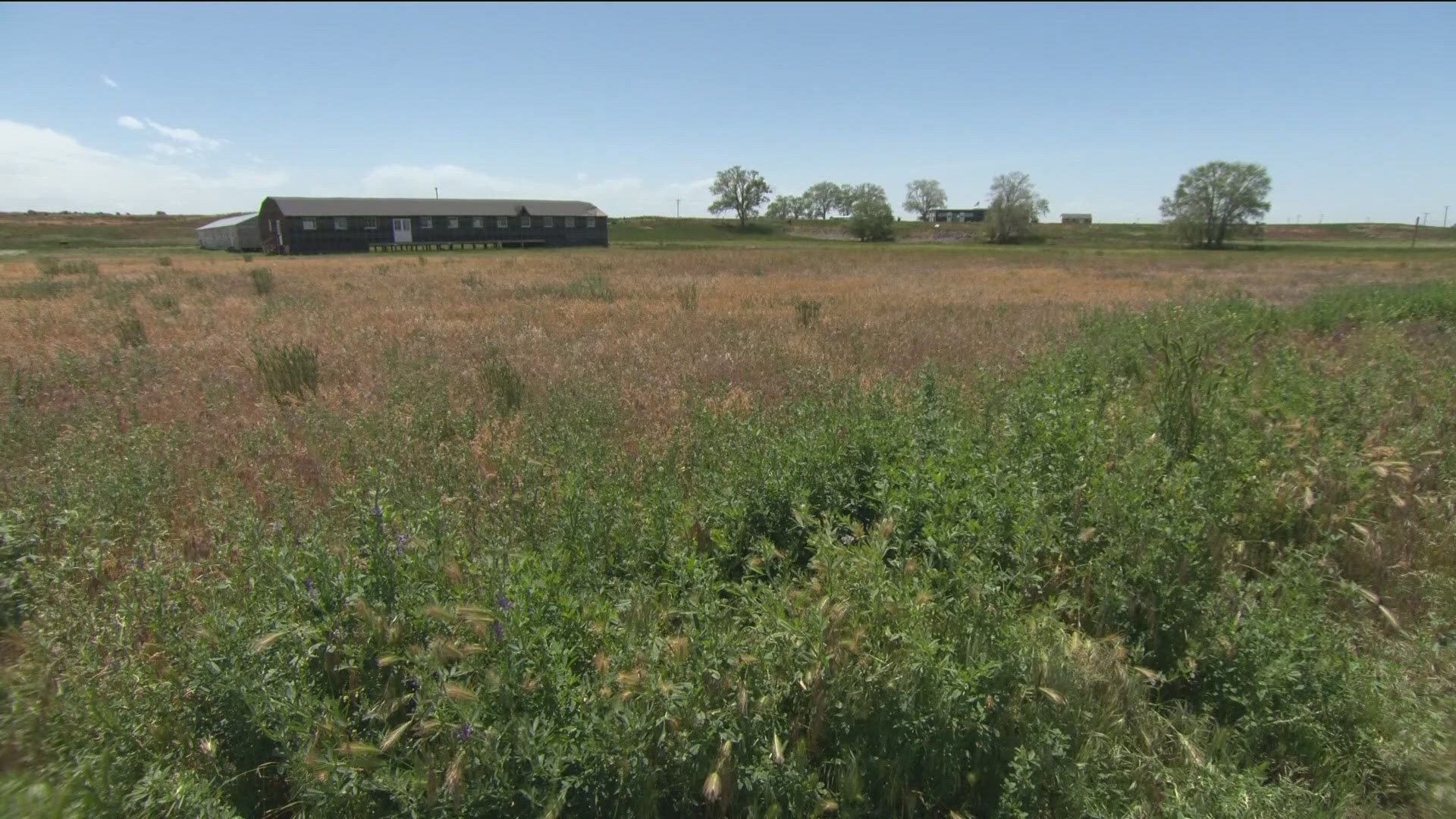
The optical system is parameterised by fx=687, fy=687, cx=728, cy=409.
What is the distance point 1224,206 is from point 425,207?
303 feet

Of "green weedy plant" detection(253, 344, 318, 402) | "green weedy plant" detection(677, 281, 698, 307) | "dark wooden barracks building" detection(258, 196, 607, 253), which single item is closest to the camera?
"green weedy plant" detection(253, 344, 318, 402)

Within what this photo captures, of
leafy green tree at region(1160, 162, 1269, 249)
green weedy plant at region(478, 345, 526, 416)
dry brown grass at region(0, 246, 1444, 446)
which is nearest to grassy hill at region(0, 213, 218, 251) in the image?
dry brown grass at region(0, 246, 1444, 446)

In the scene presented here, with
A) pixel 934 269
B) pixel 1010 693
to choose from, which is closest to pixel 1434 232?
pixel 934 269

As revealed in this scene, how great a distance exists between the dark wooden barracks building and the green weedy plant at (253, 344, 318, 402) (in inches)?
2469

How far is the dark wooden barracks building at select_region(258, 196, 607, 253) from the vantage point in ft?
200

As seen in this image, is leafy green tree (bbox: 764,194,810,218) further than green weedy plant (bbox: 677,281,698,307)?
Yes

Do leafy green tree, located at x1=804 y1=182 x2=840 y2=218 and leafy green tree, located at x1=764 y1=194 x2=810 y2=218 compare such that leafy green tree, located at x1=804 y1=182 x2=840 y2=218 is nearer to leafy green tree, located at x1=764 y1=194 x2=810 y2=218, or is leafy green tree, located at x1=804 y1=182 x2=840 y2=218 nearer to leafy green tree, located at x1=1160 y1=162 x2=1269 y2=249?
leafy green tree, located at x1=764 y1=194 x2=810 y2=218

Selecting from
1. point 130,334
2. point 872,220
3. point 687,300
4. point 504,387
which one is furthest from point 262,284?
point 872,220

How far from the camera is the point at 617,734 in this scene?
223cm

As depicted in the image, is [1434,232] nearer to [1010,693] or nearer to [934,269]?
[934,269]

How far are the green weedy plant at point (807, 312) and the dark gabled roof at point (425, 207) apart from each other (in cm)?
6251

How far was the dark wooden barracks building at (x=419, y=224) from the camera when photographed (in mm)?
61094

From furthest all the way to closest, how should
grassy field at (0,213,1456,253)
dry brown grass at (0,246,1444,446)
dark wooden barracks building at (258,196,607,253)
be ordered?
grassy field at (0,213,1456,253) → dark wooden barracks building at (258,196,607,253) → dry brown grass at (0,246,1444,446)

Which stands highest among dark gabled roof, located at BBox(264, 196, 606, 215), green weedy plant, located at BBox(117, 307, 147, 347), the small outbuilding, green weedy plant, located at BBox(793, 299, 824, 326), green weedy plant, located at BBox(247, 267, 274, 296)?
dark gabled roof, located at BBox(264, 196, 606, 215)
